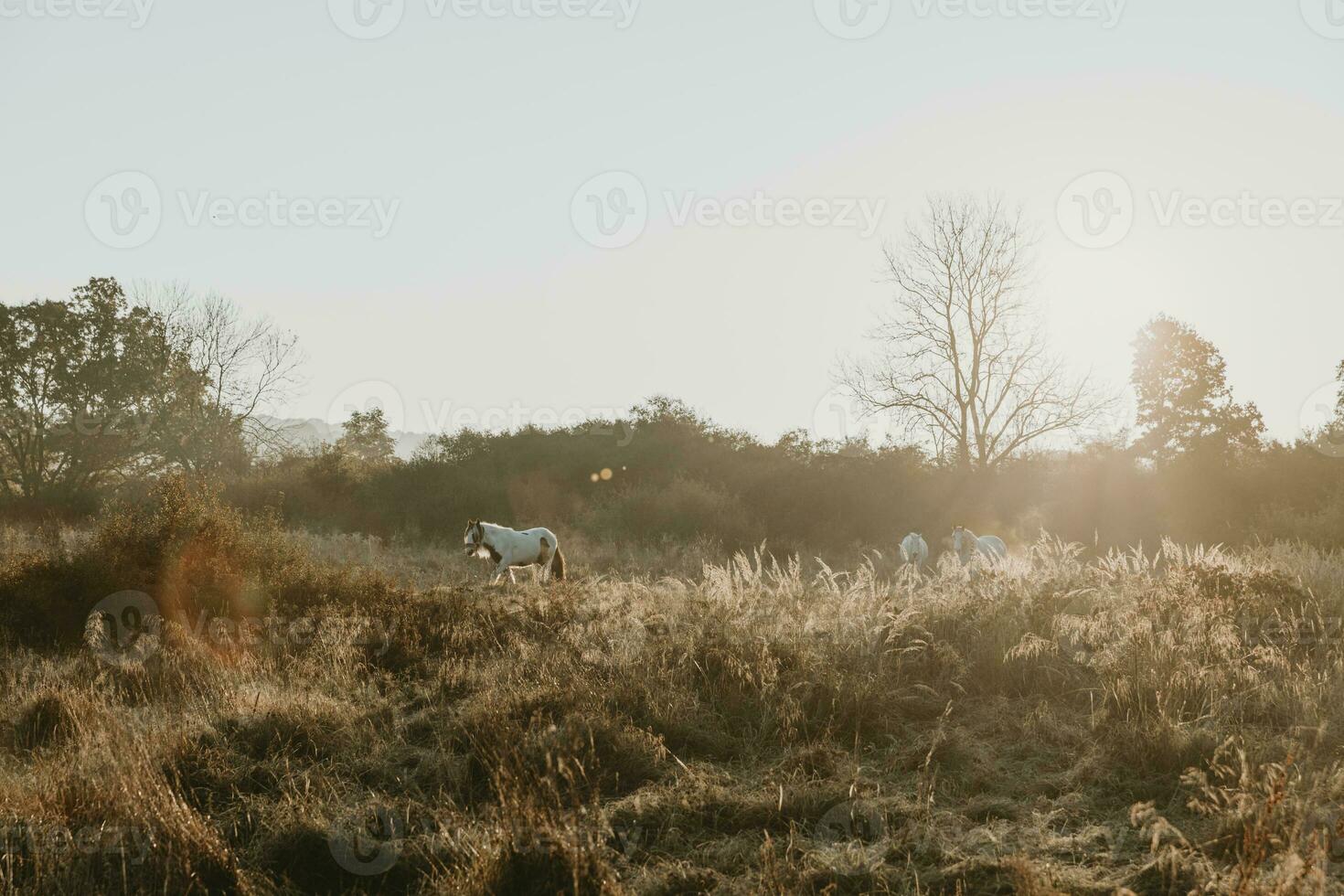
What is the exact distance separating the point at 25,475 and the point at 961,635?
28.6 meters

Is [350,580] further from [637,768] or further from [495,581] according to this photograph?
[637,768]

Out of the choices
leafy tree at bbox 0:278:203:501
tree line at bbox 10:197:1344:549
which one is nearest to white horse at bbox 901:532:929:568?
tree line at bbox 10:197:1344:549

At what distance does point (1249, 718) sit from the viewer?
4.89m

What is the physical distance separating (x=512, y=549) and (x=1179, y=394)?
26.0 m

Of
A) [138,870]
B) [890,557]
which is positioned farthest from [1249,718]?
[890,557]

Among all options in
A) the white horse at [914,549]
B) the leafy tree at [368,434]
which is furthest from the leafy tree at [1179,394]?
the leafy tree at [368,434]

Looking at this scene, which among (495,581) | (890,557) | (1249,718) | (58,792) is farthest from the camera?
(890,557)

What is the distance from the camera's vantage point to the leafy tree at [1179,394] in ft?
85.1

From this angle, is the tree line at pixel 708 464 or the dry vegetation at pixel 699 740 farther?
the tree line at pixel 708 464

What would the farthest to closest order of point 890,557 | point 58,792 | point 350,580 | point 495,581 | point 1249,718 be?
point 890,557
point 495,581
point 350,580
point 1249,718
point 58,792

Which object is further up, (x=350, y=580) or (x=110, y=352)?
(x=110, y=352)

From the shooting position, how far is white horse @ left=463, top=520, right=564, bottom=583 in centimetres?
1313

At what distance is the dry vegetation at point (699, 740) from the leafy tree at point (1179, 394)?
21.5 meters

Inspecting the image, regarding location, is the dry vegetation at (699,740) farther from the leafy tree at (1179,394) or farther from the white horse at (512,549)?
the leafy tree at (1179,394)
